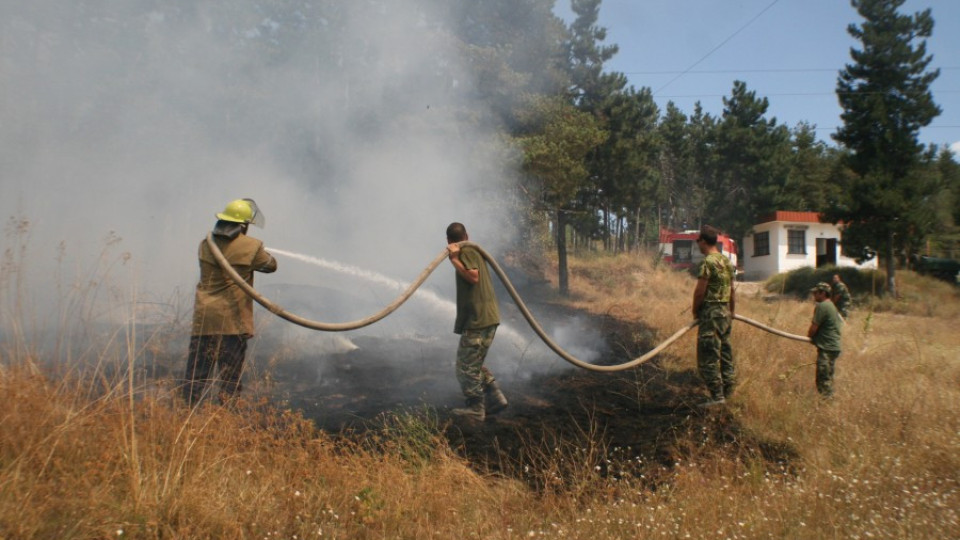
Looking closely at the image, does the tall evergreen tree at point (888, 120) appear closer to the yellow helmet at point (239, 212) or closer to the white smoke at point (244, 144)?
the white smoke at point (244, 144)

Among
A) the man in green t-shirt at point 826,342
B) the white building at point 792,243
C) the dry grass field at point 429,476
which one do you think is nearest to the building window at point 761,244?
the white building at point 792,243

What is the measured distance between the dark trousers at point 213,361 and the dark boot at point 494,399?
6.15ft

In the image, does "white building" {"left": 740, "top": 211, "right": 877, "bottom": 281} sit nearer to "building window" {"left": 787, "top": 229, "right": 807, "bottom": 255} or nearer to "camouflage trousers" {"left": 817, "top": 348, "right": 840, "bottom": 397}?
"building window" {"left": 787, "top": 229, "right": 807, "bottom": 255}

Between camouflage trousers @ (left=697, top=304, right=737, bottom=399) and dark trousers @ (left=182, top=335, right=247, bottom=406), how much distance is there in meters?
3.72

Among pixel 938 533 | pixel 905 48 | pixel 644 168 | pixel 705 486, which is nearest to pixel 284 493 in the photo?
pixel 705 486

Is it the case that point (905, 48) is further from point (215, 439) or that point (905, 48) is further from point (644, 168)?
point (215, 439)

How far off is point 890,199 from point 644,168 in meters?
7.47

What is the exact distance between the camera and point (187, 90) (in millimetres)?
9609

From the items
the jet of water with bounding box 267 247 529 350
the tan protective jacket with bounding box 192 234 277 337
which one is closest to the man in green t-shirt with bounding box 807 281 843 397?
the jet of water with bounding box 267 247 529 350

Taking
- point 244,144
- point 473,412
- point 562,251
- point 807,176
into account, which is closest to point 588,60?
point 562,251

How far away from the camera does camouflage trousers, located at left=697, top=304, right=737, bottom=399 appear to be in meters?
5.10

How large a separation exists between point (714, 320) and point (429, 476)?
3.01 metres

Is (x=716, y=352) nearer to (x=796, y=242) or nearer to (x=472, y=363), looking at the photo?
(x=472, y=363)

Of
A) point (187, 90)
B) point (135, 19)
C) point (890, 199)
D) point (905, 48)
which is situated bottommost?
point (890, 199)
